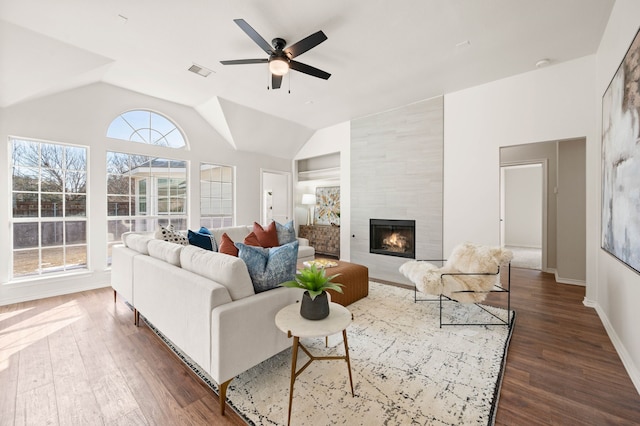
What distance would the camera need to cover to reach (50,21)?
8.29 ft

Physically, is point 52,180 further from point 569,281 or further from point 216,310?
point 569,281

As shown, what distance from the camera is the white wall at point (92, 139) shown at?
3.31 metres

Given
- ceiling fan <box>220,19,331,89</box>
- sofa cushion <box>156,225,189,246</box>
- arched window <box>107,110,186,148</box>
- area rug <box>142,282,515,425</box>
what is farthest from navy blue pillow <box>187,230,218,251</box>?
arched window <box>107,110,186,148</box>

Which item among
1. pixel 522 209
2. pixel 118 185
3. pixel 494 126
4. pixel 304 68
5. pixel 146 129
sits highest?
pixel 304 68

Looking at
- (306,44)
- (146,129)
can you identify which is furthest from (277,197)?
(306,44)

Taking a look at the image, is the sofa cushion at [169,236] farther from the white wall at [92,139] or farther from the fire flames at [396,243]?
the fire flames at [396,243]

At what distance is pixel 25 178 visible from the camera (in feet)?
11.4

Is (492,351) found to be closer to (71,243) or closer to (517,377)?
(517,377)

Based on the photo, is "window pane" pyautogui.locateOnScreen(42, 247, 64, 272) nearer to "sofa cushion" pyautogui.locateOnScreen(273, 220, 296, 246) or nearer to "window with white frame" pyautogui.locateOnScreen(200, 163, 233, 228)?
"window with white frame" pyautogui.locateOnScreen(200, 163, 233, 228)

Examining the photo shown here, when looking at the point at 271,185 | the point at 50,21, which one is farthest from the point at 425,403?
the point at 271,185

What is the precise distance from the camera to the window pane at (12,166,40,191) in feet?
11.2

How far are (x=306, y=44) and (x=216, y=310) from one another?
2359 millimetres

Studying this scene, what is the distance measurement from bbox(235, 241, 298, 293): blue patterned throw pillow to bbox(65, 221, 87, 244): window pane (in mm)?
3520

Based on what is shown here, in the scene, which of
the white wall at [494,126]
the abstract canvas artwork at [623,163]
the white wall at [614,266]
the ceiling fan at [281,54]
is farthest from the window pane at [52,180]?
the white wall at [614,266]
